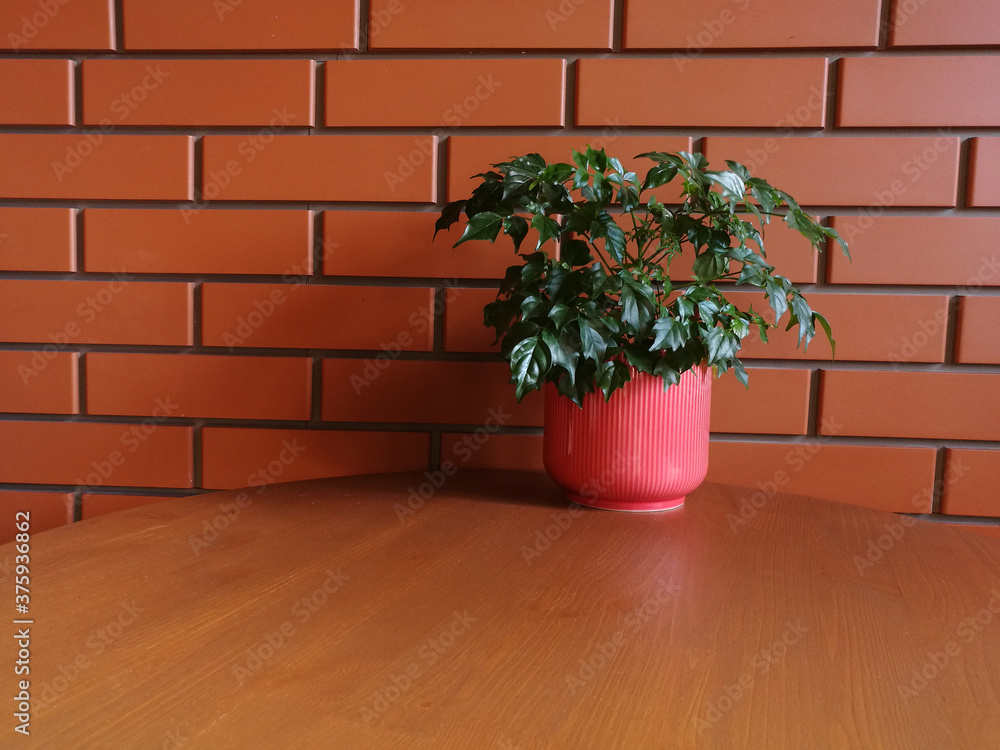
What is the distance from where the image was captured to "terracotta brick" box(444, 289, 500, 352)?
4.15 ft

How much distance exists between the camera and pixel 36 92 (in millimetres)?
1291

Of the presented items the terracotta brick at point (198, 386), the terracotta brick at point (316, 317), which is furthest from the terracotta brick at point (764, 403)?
the terracotta brick at point (198, 386)

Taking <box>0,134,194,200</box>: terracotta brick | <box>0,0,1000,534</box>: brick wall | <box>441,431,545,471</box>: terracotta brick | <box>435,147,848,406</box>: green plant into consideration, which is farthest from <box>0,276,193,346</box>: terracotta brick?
<box>435,147,848,406</box>: green plant

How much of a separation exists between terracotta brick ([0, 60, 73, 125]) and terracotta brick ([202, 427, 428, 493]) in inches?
25.6

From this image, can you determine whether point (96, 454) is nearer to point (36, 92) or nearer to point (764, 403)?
point (36, 92)

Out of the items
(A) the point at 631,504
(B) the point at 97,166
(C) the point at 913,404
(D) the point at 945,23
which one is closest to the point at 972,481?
(C) the point at 913,404

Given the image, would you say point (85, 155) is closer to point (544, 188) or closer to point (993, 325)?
point (544, 188)

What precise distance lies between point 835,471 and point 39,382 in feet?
4.88

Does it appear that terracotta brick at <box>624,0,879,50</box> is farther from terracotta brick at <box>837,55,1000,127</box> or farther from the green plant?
the green plant

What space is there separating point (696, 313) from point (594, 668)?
1.69 feet

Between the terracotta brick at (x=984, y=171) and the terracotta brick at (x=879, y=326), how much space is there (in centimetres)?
18

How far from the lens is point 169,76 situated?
50.3 inches

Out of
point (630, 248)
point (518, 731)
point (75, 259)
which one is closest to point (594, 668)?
point (518, 731)

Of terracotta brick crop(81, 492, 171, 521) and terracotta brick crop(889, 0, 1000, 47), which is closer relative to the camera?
terracotta brick crop(889, 0, 1000, 47)
